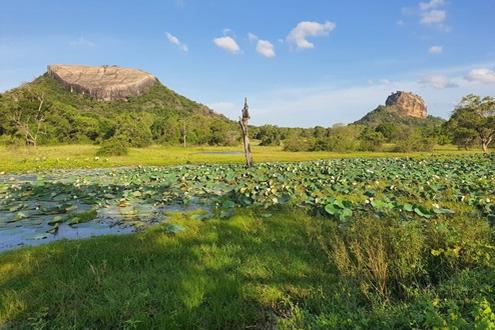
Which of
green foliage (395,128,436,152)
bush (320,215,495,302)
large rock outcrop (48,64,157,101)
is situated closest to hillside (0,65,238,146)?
large rock outcrop (48,64,157,101)

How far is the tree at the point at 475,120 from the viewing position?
52.7 metres

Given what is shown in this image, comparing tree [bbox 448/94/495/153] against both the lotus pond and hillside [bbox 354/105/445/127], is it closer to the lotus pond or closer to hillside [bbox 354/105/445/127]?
the lotus pond

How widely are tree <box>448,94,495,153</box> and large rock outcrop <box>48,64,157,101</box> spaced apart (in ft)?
482

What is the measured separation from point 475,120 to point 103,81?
168291 mm

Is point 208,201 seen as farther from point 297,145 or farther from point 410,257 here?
point 297,145

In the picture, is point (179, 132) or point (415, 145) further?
point (179, 132)

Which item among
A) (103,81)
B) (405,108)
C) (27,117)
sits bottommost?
(27,117)

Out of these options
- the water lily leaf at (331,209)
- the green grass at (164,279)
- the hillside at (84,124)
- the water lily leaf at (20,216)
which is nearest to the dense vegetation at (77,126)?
the hillside at (84,124)

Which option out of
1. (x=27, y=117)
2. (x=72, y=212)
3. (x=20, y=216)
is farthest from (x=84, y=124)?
(x=20, y=216)

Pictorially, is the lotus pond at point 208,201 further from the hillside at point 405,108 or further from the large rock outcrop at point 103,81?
the hillside at point 405,108

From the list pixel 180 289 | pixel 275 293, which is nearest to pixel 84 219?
pixel 180 289

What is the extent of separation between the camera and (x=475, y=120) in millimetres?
53281

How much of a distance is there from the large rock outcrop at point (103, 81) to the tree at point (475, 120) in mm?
147021

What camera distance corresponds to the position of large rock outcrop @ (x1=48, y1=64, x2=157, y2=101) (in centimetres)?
16750
